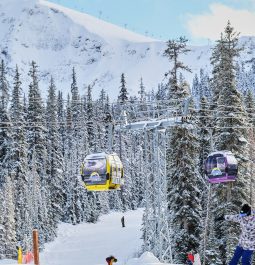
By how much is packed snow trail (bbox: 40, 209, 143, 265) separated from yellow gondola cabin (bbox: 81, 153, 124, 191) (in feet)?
73.5

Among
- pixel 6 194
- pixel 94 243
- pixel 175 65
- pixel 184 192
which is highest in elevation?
pixel 175 65

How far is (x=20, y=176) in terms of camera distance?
61.5 metres

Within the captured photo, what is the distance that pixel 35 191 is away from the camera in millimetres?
63125

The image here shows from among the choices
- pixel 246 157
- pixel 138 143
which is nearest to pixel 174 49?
pixel 246 157

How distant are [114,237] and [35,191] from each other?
10117 millimetres

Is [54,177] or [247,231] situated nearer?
[247,231]

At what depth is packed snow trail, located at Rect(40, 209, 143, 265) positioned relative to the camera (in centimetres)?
5403

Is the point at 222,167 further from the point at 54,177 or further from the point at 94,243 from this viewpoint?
the point at 54,177

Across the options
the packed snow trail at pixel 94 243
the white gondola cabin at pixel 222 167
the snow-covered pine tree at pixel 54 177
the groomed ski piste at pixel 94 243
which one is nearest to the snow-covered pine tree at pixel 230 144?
the white gondola cabin at pixel 222 167

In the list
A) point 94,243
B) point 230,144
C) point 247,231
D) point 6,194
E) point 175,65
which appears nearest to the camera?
point 247,231

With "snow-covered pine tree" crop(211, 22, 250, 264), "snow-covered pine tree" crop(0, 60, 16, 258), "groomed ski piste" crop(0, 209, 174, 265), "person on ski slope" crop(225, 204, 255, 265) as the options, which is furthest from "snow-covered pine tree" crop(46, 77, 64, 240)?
"person on ski slope" crop(225, 204, 255, 265)

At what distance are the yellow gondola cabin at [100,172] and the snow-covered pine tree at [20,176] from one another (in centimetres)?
3129

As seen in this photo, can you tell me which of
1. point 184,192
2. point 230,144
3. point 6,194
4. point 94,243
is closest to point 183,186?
point 184,192

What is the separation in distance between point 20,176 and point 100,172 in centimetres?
3797
